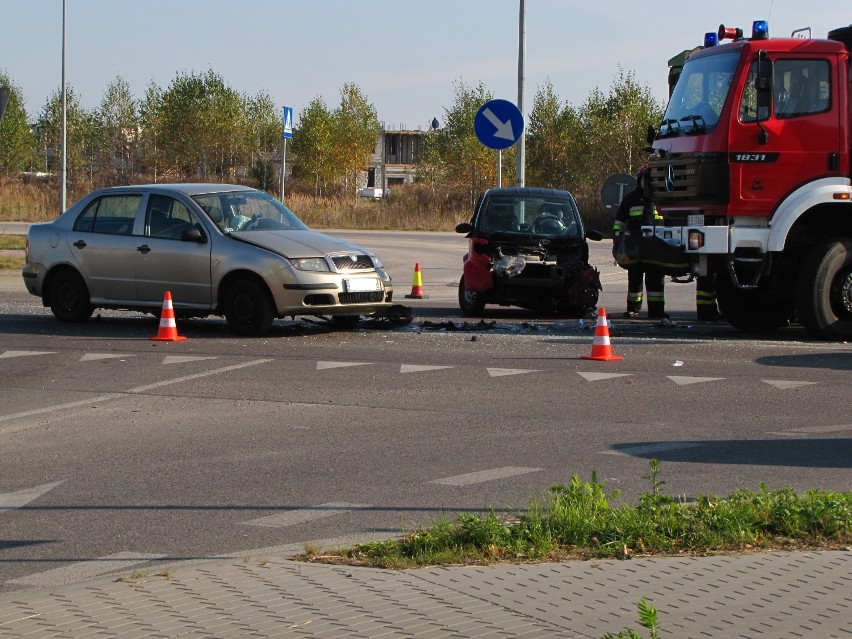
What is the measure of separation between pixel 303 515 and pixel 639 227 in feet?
33.2

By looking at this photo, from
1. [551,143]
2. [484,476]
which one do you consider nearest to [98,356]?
[484,476]

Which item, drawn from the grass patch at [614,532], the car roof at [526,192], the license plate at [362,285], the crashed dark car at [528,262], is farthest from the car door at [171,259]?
the grass patch at [614,532]

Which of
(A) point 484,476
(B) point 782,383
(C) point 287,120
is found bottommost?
(A) point 484,476

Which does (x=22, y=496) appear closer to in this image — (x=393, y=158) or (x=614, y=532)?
(x=614, y=532)

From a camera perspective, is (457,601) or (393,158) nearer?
(457,601)

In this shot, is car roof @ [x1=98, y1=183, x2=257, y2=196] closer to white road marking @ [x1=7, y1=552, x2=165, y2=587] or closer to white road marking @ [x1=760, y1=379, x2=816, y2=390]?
white road marking @ [x1=760, y1=379, x2=816, y2=390]

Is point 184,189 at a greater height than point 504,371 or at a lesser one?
greater

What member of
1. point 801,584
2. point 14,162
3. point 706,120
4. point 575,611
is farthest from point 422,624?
point 14,162

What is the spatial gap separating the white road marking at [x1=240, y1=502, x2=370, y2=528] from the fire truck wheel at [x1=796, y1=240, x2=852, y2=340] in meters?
8.59

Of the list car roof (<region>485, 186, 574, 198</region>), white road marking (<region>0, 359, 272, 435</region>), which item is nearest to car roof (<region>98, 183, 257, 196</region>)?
white road marking (<region>0, 359, 272, 435</region>)

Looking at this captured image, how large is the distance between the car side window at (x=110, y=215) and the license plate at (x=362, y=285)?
9.75 feet

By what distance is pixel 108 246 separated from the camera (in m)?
15.3

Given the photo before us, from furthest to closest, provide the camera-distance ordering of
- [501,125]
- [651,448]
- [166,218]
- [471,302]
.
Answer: [501,125] → [471,302] → [166,218] → [651,448]

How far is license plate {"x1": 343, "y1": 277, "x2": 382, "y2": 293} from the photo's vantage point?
563 inches
